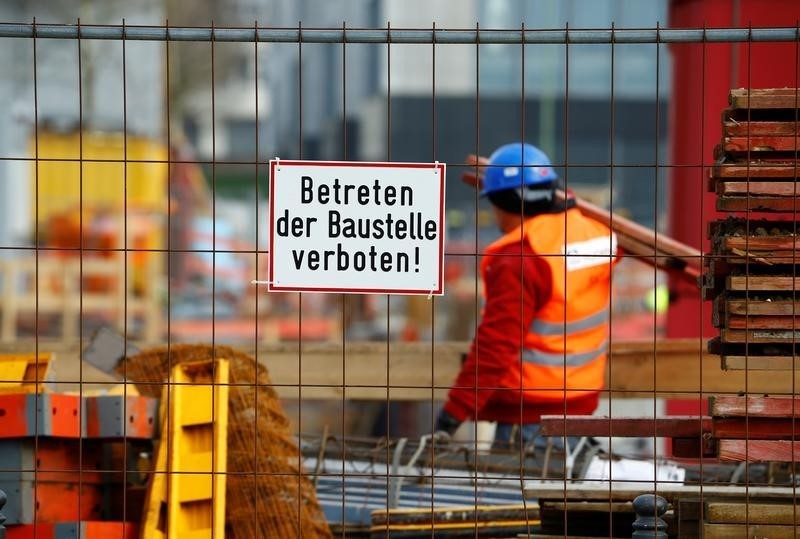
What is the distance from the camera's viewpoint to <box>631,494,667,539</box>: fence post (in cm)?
516

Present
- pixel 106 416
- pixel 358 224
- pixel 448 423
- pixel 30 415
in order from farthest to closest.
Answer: pixel 448 423 < pixel 106 416 < pixel 30 415 < pixel 358 224

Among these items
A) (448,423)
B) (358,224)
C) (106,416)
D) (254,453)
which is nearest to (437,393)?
(448,423)

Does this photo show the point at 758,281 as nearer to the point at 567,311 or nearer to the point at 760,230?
the point at 760,230

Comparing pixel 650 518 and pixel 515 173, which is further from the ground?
pixel 515 173

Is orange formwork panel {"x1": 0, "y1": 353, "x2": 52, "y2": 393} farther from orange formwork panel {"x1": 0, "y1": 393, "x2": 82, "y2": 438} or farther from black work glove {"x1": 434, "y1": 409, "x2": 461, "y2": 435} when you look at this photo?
black work glove {"x1": 434, "y1": 409, "x2": 461, "y2": 435}

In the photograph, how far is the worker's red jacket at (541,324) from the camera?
709 centimetres

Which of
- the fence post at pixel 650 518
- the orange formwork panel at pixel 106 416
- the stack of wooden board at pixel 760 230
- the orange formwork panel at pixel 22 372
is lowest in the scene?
the fence post at pixel 650 518

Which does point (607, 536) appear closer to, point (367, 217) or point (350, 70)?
point (367, 217)

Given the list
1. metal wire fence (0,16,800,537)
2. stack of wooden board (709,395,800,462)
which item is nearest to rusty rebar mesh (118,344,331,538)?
metal wire fence (0,16,800,537)

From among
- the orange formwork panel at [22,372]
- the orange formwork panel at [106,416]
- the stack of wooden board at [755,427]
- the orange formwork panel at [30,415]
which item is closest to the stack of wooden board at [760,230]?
the stack of wooden board at [755,427]

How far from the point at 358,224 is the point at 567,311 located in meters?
2.02

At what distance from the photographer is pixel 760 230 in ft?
17.9

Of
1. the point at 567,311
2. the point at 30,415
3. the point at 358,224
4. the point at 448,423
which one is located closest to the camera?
the point at 358,224

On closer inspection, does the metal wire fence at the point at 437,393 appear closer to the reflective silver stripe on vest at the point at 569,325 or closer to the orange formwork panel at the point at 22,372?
the orange formwork panel at the point at 22,372
